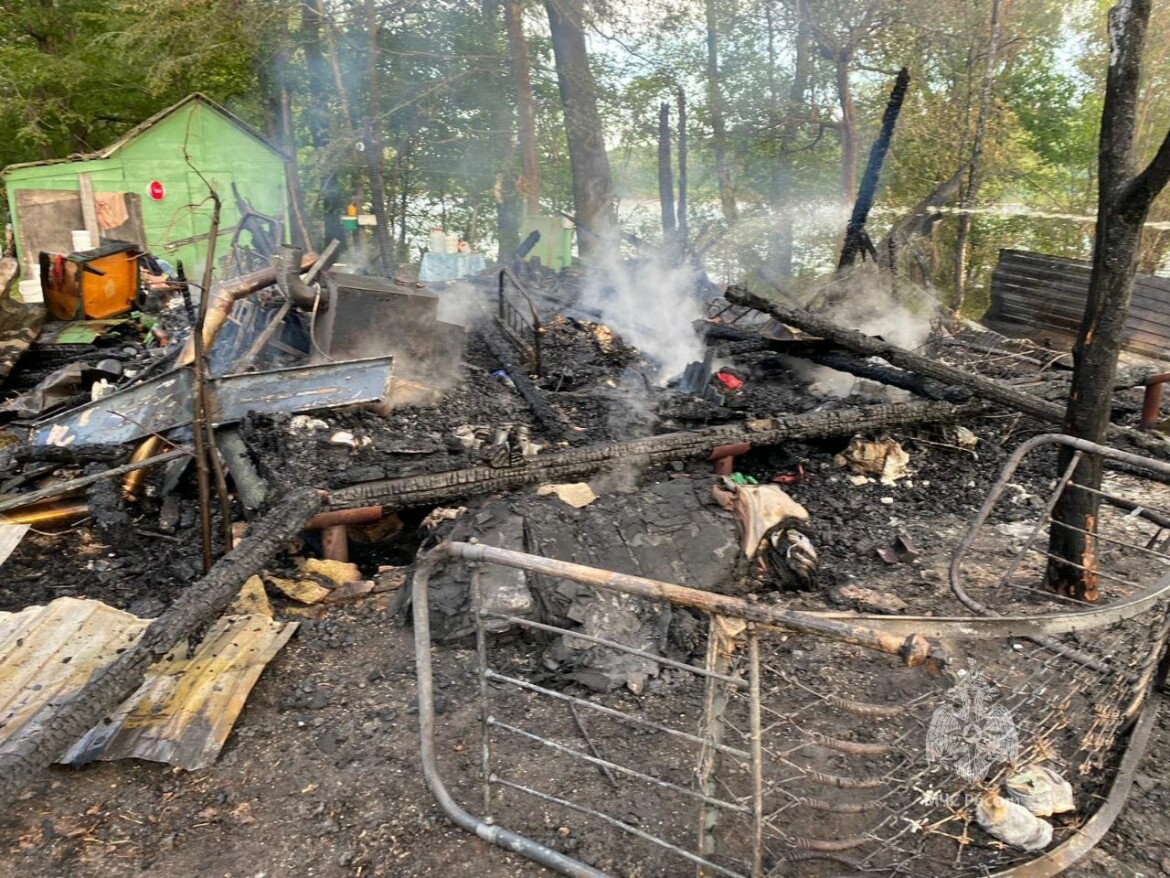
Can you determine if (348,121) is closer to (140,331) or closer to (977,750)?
(140,331)

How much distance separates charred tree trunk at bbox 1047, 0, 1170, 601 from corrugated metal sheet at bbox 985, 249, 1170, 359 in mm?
8045

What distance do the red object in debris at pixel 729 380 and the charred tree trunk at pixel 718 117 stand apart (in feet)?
38.1

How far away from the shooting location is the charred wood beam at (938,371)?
660 cm

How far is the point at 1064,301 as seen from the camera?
444 inches

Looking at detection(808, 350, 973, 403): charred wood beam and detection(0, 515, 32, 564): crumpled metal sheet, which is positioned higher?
detection(808, 350, 973, 403): charred wood beam

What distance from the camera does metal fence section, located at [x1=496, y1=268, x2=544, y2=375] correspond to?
8148mm

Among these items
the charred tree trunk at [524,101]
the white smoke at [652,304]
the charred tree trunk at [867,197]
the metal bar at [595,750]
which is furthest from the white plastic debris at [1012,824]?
the charred tree trunk at [524,101]

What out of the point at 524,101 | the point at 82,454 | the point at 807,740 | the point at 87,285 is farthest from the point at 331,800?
the point at 524,101

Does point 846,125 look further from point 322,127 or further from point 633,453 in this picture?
point 322,127

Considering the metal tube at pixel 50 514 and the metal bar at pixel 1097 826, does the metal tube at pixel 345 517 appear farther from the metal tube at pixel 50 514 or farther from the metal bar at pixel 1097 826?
the metal bar at pixel 1097 826

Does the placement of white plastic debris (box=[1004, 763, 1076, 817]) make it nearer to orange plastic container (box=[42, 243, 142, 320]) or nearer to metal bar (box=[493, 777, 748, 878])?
metal bar (box=[493, 777, 748, 878])

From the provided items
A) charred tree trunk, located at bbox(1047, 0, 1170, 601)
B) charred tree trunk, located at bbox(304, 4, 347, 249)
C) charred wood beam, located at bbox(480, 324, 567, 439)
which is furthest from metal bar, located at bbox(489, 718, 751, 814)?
charred tree trunk, located at bbox(304, 4, 347, 249)

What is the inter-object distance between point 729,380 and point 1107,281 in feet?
13.2

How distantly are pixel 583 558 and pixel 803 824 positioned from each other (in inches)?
79.3
